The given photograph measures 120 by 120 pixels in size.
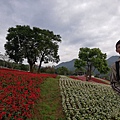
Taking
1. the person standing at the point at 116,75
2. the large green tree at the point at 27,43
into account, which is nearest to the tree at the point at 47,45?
the large green tree at the point at 27,43

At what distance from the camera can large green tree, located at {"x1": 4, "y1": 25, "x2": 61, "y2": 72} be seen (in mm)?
29872

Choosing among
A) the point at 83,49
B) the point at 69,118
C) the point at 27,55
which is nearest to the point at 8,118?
the point at 69,118

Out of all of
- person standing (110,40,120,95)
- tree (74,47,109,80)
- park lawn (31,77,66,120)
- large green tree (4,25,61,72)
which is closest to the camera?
person standing (110,40,120,95)

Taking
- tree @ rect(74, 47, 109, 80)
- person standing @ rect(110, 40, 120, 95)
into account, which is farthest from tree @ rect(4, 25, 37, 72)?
person standing @ rect(110, 40, 120, 95)

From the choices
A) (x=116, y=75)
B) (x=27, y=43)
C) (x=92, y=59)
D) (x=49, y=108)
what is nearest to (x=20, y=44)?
(x=27, y=43)

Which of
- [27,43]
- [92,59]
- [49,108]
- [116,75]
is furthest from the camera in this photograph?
[27,43]

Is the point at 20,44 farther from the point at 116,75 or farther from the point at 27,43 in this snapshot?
the point at 116,75

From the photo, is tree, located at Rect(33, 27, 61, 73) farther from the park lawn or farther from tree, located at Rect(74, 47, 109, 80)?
the park lawn

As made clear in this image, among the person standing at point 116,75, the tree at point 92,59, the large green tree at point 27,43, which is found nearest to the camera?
the person standing at point 116,75

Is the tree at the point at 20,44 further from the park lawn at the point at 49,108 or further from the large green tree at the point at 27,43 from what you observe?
the park lawn at the point at 49,108

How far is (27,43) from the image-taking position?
30.7 metres

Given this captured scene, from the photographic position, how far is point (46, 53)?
103 ft

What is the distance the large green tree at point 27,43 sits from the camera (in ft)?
98.0

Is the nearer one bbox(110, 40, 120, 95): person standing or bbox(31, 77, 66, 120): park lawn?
bbox(110, 40, 120, 95): person standing
